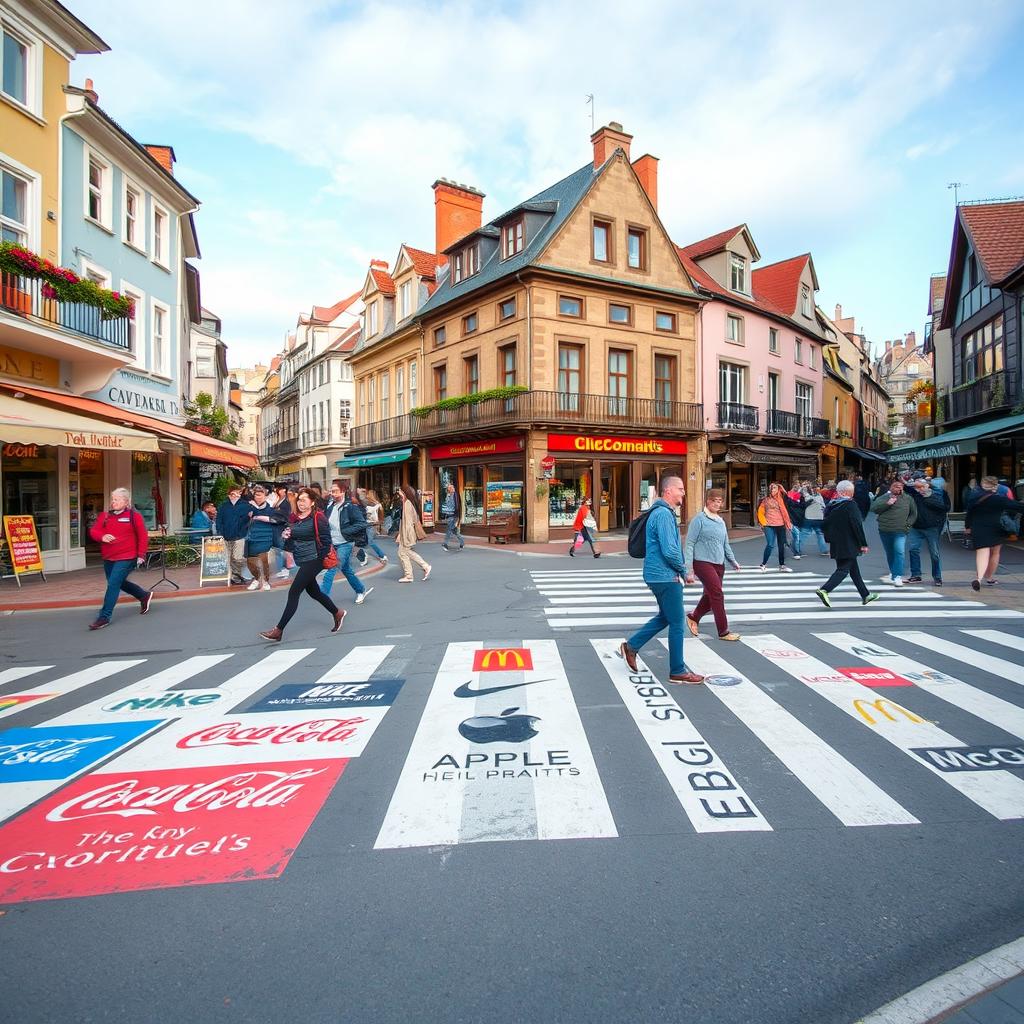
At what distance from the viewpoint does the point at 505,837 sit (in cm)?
333

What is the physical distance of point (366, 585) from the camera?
12992 mm

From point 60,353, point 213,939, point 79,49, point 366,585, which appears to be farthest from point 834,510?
point 79,49

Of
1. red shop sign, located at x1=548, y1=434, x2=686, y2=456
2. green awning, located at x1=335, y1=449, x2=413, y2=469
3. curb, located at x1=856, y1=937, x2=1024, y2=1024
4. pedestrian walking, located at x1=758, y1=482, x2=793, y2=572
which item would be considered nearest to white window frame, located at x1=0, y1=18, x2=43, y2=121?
red shop sign, located at x1=548, y1=434, x2=686, y2=456

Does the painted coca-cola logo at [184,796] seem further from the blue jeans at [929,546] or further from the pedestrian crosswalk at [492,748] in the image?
the blue jeans at [929,546]

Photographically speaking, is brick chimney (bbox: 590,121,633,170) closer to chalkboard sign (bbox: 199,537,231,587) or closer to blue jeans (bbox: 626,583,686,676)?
chalkboard sign (bbox: 199,537,231,587)

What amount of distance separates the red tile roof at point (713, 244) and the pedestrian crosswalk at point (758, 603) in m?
21.8

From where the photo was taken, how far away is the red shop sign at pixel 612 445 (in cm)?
2427

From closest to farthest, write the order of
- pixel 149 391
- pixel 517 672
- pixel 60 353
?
1. pixel 517 672
2. pixel 60 353
3. pixel 149 391

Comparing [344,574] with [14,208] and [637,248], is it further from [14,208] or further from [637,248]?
[637,248]

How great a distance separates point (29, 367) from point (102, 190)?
17.3 ft

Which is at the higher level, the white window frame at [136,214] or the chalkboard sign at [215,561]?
the white window frame at [136,214]

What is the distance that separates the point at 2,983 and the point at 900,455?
78.1 ft

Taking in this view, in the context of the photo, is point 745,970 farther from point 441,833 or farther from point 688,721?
point 688,721

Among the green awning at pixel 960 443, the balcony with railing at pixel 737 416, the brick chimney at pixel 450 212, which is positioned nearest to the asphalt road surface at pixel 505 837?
the green awning at pixel 960 443
